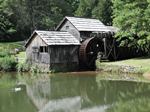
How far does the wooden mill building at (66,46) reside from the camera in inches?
1441

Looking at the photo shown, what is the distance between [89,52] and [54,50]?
4206 millimetres

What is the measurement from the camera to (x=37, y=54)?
38.3 meters

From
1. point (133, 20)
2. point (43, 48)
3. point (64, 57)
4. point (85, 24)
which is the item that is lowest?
point (64, 57)

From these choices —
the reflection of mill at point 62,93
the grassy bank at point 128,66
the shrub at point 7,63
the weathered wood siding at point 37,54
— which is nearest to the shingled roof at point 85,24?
the weathered wood siding at point 37,54

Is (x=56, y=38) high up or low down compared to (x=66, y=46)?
up

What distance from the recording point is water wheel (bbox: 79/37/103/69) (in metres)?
37.9

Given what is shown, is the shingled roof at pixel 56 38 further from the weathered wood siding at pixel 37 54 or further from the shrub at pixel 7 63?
the shrub at pixel 7 63

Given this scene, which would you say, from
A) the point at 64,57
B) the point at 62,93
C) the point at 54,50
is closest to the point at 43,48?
the point at 54,50

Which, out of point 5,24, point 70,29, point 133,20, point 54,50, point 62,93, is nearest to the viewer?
point 62,93

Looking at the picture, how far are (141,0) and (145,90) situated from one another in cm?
1415

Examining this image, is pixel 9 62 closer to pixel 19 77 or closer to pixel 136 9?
pixel 19 77

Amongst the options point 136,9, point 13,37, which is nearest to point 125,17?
point 136,9

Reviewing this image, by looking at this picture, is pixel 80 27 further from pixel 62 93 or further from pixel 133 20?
pixel 62 93

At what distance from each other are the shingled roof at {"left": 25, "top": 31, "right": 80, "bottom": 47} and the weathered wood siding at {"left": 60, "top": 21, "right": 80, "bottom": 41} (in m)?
0.94
